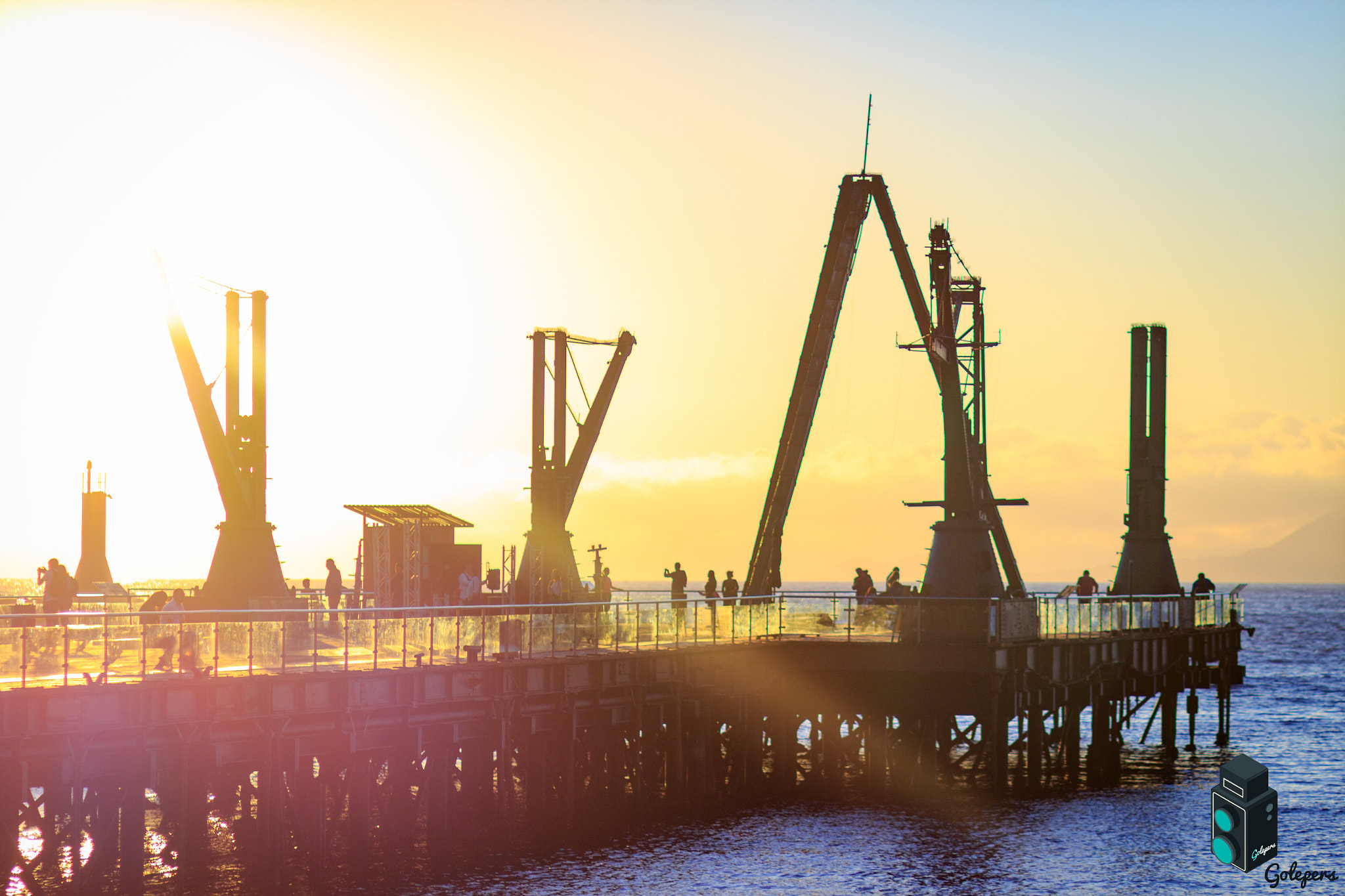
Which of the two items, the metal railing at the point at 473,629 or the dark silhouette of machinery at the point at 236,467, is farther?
the dark silhouette of machinery at the point at 236,467

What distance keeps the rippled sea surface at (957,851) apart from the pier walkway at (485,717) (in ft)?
5.65

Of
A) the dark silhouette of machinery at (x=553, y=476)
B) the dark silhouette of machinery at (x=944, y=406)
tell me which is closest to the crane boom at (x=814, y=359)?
the dark silhouette of machinery at (x=944, y=406)

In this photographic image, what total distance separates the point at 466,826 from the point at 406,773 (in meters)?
3.17

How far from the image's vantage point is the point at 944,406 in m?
44.7

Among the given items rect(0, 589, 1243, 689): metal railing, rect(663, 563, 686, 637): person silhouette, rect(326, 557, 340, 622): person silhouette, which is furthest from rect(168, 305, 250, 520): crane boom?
rect(663, 563, 686, 637): person silhouette

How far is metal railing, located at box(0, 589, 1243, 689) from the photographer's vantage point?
23.8m

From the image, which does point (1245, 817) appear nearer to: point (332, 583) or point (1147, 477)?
point (332, 583)

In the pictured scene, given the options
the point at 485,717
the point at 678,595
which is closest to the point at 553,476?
the point at 678,595

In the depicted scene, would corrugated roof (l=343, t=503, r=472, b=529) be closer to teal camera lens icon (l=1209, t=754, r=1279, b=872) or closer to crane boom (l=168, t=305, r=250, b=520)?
crane boom (l=168, t=305, r=250, b=520)

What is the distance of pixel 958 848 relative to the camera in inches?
1344

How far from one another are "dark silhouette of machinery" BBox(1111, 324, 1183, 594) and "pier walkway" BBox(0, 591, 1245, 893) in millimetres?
12024

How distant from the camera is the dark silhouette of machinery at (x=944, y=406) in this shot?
4250 cm

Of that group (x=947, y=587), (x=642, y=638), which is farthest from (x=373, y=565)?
(x=947, y=587)

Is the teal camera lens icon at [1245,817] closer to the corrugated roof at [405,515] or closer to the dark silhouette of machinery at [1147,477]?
the corrugated roof at [405,515]
